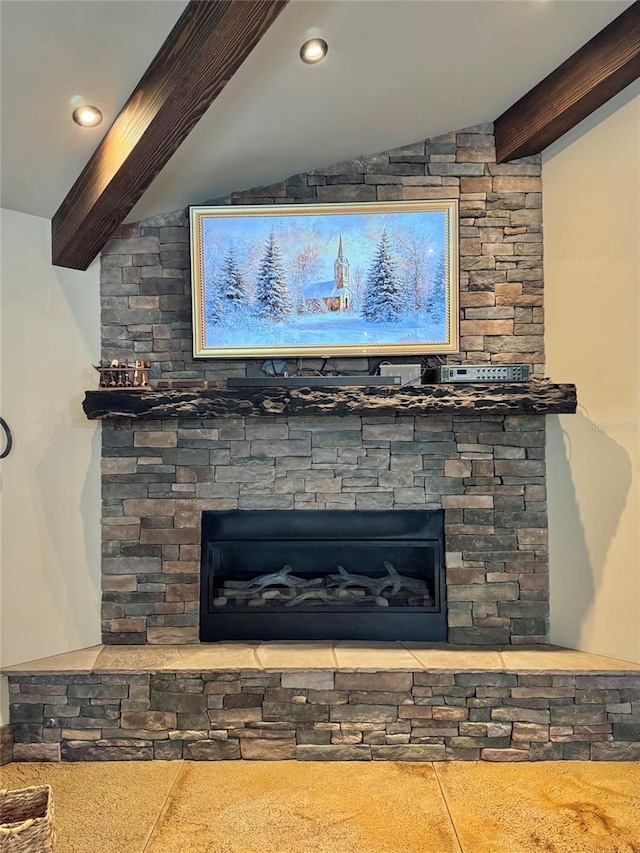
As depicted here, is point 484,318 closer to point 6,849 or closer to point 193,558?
point 193,558

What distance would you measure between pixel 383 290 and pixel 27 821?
2329 millimetres

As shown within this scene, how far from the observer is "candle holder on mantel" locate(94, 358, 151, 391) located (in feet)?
8.22

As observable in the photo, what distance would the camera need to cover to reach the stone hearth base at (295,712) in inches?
90.3

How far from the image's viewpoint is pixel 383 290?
254 centimetres

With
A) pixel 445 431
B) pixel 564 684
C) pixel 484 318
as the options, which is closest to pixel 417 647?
pixel 564 684

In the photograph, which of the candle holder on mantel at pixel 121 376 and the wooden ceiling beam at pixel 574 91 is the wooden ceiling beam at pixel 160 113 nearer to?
the candle holder on mantel at pixel 121 376

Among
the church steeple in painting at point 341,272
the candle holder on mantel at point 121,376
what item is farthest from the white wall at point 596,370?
the candle holder on mantel at point 121,376

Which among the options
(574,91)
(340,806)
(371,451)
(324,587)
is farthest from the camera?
(324,587)

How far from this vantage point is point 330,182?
8.83ft

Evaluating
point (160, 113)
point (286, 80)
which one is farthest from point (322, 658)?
point (286, 80)

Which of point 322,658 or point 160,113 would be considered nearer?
point 160,113

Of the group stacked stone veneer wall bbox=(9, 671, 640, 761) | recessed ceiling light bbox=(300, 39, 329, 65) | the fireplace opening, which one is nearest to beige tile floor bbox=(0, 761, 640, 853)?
stacked stone veneer wall bbox=(9, 671, 640, 761)

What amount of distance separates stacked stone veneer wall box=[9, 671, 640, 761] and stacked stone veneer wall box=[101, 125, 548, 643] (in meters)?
0.32

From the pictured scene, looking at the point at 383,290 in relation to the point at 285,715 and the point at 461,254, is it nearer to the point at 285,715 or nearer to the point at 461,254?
the point at 461,254
